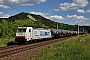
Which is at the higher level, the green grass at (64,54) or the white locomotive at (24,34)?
the white locomotive at (24,34)

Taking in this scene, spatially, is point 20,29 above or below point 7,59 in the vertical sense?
above

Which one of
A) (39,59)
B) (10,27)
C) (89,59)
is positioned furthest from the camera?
(10,27)

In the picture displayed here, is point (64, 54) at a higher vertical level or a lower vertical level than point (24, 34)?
lower

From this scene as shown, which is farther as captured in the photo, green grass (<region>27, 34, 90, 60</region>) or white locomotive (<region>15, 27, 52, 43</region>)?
white locomotive (<region>15, 27, 52, 43</region>)

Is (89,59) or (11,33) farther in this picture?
(11,33)

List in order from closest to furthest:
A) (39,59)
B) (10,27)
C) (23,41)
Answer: (39,59), (23,41), (10,27)

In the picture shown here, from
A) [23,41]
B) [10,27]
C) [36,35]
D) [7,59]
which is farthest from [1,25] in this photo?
[7,59]

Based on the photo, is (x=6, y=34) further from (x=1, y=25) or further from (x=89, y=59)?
(x=89, y=59)

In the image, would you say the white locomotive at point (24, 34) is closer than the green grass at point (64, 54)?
No

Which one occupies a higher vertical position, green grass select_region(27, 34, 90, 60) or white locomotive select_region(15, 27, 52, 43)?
white locomotive select_region(15, 27, 52, 43)

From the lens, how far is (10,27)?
69.7m

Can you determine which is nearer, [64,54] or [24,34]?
[64,54]

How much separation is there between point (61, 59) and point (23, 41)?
1737 centimetres

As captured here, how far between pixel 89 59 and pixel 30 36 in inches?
776
